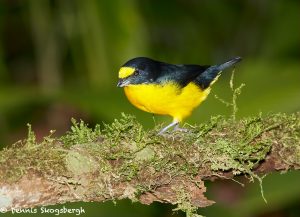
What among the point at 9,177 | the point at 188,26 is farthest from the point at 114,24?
the point at 9,177

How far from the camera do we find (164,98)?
3.65 meters

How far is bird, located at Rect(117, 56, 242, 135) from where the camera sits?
364cm

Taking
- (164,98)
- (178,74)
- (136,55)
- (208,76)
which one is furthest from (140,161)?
(136,55)

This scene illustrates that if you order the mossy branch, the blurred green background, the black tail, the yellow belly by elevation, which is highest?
the blurred green background

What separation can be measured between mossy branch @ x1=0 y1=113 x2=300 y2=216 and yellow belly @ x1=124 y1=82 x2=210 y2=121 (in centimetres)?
51

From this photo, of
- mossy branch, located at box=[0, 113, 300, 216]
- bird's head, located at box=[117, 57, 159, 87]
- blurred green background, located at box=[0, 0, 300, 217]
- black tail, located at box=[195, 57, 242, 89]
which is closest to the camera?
mossy branch, located at box=[0, 113, 300, 216]

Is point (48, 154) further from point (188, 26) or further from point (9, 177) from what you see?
point (188, 26)

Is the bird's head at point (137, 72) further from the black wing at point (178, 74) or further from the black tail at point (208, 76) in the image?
the black tail at point (208, 76)

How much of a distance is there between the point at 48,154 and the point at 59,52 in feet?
12.4

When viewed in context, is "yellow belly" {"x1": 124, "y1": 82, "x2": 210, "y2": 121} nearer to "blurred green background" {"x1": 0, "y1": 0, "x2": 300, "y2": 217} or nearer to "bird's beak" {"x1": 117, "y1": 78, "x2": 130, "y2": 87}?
"bird's beak" {"x1": 117, "y1": 78, "x2": 130, "y2": 87}

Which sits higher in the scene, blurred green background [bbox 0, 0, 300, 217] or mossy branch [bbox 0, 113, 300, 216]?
blurred green background [bbox 0, 0, 300, 217]

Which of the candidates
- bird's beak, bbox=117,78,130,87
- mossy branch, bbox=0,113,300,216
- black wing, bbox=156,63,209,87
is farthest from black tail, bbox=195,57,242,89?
mossy branch, bbox=0,113,300,216

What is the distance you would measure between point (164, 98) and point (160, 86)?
87 millimetres

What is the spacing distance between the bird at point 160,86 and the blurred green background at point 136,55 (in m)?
0.79
